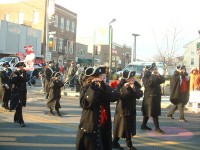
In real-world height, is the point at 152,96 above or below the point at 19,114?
above

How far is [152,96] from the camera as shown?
29.2 feet

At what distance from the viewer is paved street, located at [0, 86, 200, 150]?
735 centimetres

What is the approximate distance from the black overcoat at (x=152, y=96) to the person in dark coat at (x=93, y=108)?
3.97 meters

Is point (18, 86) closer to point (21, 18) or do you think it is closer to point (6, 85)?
point (6, 85)

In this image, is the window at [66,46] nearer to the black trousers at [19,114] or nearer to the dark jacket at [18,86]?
the dark jacket at [18,86]

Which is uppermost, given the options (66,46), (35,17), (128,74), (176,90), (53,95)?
(35,17)

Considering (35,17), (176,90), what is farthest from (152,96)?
(35,17)

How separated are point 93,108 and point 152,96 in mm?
4358

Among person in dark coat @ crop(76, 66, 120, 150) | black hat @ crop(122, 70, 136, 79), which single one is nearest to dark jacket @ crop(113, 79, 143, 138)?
black hat @ crop(122, 70, 136, 79)

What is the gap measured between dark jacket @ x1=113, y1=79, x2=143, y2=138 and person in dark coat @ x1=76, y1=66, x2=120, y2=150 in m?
1.94

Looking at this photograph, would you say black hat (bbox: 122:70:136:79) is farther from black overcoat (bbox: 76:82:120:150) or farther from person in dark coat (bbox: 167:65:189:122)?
person in dark coat (bbox: 167:65:189:122)

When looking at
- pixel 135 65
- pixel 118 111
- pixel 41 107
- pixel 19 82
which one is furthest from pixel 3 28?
pixel 118 111

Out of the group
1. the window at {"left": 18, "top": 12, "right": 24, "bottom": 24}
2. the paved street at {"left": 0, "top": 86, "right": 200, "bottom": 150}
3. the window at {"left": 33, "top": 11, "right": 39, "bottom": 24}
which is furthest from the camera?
the window at {"left": 18, "top": 12, "right": 24, "bottom": 24}

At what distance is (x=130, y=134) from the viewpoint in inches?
272
